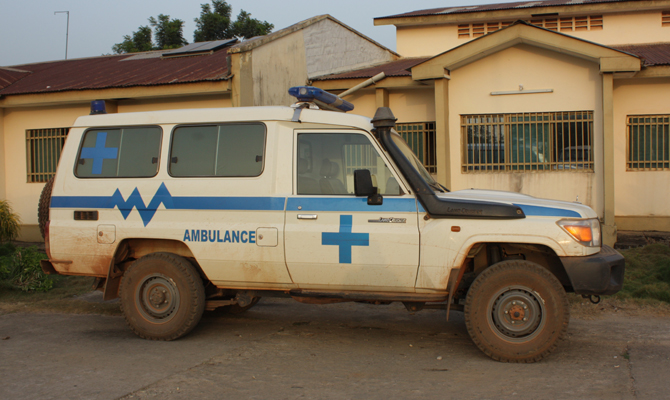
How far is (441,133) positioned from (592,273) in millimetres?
6889

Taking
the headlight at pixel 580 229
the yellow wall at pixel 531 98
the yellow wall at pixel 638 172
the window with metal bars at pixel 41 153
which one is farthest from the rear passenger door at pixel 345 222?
the window with metal bars at pixel 41 153

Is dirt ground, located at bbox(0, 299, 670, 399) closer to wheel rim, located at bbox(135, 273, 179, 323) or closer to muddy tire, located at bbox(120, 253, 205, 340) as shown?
muddy tire, located at bbox(120, 253, 205, 340)

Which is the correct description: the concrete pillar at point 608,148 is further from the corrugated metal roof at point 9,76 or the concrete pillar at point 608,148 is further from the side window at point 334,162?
the corrugated metal roof at point 9,76

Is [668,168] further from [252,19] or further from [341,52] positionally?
[252,19]

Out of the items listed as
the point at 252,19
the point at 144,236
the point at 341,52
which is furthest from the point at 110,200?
the point at 252,19

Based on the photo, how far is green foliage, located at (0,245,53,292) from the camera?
800 centimetres

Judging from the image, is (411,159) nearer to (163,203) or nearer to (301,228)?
(301,228)

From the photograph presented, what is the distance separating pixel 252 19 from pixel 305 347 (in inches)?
1221

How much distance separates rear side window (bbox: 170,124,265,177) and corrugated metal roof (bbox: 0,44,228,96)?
5.89 m

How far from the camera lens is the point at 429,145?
1224 centimetres

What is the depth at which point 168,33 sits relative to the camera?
33906mm

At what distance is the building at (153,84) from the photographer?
1148 cm

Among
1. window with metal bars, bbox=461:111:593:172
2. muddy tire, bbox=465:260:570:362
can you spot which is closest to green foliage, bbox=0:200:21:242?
window with metal bars, bbox=461:111:593:172

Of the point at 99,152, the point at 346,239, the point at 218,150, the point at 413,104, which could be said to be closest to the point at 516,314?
the point at 346,239
